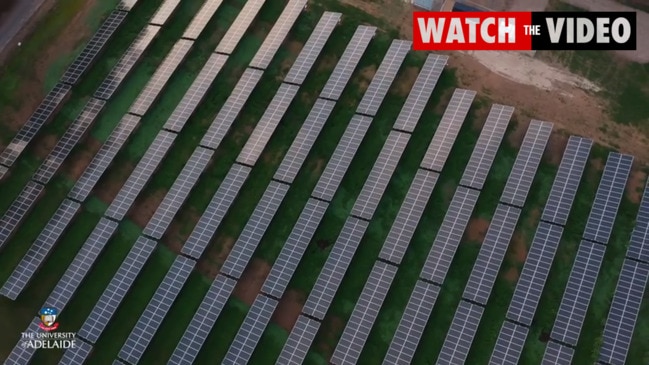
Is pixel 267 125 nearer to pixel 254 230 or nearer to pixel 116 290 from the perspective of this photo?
pixel 254 230

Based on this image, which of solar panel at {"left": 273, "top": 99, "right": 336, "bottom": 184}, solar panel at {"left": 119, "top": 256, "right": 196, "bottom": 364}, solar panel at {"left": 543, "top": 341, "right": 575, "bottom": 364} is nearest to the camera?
solar panel at {"left": 543, "top": 341, "right": 575, "bottom": 364}

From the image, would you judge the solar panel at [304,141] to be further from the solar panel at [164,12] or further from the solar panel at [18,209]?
the solar panel at [18,209]

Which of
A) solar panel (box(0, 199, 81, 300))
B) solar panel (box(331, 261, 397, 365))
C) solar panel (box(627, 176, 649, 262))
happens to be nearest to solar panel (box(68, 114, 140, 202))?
solar panel (box(0, 199, 81, 300))

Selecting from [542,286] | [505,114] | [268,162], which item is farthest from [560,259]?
[268,162]

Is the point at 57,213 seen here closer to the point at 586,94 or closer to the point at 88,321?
the point at 88,321

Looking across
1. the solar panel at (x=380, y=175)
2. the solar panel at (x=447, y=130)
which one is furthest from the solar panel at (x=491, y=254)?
the solar panel at (x=380, y=175)

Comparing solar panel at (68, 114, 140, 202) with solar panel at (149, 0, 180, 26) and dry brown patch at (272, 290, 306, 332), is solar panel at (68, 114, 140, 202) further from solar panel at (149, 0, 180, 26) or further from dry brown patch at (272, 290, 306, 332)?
dry brown patch at (272, 290, 306, 332)

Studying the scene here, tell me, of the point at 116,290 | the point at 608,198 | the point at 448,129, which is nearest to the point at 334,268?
the point at 448,129
